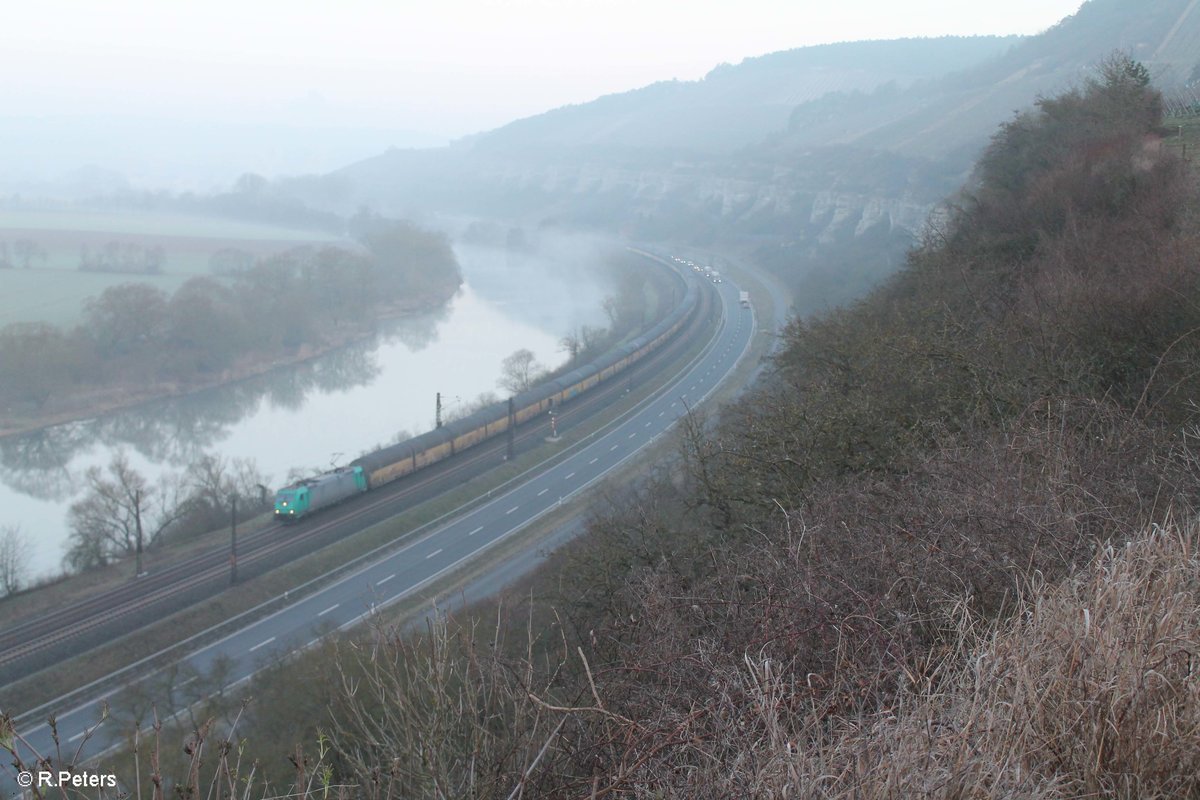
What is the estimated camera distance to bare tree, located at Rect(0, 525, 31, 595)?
14.7m

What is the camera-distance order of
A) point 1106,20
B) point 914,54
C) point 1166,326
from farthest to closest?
1. point 914,54
2. point 1106,20
3. point 1166,326

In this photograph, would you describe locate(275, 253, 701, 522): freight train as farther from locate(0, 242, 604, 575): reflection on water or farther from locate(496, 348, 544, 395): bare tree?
locate(0, 242, 604, 575): reflection on water

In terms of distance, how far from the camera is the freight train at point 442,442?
53.4 feet

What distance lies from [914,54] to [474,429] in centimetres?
11128

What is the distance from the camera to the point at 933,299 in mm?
11781

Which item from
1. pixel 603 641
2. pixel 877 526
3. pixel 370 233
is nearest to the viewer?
pixel 877 526

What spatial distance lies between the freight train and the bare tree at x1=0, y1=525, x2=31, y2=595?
4506 mm

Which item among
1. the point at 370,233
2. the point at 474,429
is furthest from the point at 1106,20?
the point at 474,429

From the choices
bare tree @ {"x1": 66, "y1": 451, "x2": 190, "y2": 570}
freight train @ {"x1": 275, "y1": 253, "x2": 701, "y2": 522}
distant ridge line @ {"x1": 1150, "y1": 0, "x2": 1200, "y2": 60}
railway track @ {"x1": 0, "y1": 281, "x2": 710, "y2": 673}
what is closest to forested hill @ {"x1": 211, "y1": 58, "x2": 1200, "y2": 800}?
railway track @ {"x1": 0, "y1": 281, "x2": 710, "y2": 673}

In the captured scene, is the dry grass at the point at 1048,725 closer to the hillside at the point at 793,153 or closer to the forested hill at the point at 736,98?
the hillside at the point at 793,153

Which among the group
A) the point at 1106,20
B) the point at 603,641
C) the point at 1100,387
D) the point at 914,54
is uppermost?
the point at 914,54

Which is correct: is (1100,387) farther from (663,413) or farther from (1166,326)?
(663,413)

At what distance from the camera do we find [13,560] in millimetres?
15234

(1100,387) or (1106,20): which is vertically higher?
(1106,20)
